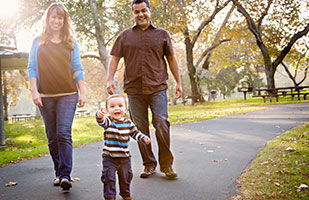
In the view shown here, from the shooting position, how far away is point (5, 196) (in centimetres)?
336

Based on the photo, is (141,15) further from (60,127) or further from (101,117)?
(60,127)

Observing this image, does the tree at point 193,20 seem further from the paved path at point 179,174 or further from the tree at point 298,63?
the paved path at point 179,174

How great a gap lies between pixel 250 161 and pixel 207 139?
225cm

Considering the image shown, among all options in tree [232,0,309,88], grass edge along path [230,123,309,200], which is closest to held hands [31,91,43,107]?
grass edge along path [230,123,309,200]

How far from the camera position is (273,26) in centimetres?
2473

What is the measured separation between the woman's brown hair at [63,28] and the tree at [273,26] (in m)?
18.9

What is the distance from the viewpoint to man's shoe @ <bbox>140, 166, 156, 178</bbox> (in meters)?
3.78

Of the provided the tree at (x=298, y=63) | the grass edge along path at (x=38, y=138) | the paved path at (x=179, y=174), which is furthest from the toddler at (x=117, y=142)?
the tree at (x=298, y=63)

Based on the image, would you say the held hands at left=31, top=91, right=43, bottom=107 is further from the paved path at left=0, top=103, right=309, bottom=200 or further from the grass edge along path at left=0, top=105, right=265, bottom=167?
the grass edge along path at left=0, top=105, right=265, bottom=167

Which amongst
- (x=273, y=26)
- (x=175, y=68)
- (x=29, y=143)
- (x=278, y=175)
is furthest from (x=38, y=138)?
(x=273, y=26)

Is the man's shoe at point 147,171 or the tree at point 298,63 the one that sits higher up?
the tree at point 298,63

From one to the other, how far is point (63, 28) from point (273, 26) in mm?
24593

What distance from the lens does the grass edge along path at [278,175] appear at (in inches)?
117

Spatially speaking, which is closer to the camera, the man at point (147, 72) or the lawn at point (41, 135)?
the man at point (147, 72)
